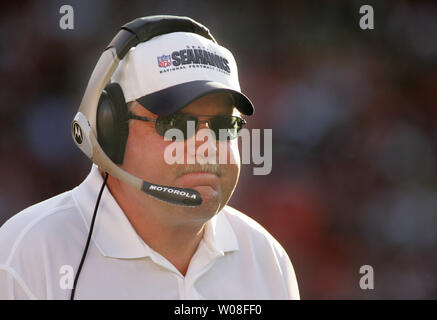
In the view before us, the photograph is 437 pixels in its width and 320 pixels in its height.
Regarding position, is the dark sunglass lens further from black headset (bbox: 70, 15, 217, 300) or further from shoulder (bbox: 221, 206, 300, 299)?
shoulder (bbox: 221, 206, 300, 299)

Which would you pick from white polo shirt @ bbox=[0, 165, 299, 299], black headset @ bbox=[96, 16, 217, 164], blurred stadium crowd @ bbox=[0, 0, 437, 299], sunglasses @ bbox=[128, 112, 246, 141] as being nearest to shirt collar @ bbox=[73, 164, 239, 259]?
white polo shirt @ bbox=[0, 165, 299, 299]

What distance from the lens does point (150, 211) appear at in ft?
5.40

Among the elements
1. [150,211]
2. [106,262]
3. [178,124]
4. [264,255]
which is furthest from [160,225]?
[264,255]

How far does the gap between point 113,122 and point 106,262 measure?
0.36m

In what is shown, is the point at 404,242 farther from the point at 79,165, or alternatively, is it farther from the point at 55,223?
the point at 55,223

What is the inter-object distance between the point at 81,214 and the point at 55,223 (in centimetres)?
8

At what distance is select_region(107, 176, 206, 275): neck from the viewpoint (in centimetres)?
163

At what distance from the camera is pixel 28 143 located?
383 centimetres

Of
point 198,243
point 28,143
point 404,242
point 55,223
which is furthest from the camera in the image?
point 404,242

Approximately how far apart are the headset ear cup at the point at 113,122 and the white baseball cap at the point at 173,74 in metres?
0.03

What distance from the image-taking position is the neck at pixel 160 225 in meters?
1.63

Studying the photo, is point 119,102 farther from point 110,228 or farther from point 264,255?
point 264,255

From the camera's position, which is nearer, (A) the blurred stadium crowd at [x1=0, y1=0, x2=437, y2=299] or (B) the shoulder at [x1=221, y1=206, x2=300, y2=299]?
(B) the shoulder at [x1=221, y1=206, x2=300, y2=299]
